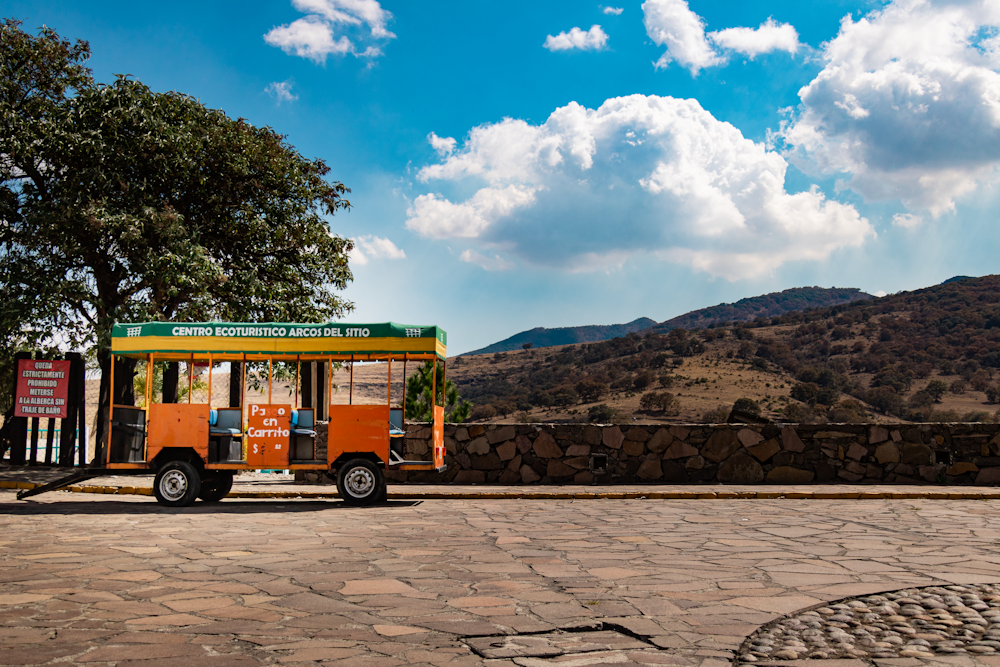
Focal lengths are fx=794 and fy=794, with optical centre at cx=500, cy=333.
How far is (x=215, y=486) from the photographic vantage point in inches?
532

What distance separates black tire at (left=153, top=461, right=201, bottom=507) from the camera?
1252 cm

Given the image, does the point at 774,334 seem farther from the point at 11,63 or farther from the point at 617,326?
the point at 617,326

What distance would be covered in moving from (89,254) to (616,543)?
54.4 ft

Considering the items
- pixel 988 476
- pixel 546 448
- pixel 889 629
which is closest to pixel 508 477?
pixel 546 448

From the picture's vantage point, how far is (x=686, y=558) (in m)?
7.35

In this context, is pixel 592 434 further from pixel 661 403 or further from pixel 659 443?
pixel 661 403

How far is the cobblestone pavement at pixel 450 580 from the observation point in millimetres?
4426

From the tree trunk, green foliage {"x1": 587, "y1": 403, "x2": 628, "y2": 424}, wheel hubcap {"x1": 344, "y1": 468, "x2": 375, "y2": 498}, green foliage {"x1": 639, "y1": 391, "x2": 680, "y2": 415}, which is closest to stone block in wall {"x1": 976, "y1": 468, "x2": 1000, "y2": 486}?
wheel hubcap {"x1": 344, "y1": 468, "x2": 375, "y2": 498}

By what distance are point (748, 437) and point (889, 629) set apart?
11200 millimetres

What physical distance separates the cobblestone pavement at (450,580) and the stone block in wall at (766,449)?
4.37 metres

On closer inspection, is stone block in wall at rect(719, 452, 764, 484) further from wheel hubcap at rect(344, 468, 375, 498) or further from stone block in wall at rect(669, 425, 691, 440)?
wheel hubcap at rect(344, 468, 375, 498)

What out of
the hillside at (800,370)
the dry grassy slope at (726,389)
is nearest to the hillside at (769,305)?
the hillside at (800,370)

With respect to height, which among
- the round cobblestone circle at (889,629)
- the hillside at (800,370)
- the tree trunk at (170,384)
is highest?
the hillside at (800,370)

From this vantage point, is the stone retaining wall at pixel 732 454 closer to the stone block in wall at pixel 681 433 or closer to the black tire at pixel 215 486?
the stone block in wall at pixel 681 433
